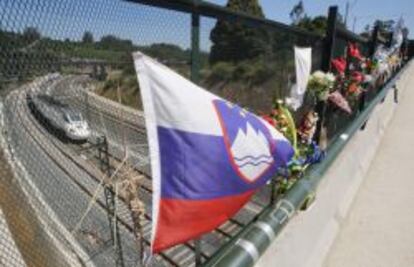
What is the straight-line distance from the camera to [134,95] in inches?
91.4

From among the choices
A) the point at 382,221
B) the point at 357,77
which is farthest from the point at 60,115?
the point at 357,77

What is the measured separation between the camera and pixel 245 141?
2.04m

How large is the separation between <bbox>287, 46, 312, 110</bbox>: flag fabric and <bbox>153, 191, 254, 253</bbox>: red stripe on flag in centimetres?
213

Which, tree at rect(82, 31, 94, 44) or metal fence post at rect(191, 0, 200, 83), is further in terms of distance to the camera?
metal fence post at rect(191, 0, 200, 83)

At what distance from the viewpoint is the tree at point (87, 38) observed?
1834 millimetres

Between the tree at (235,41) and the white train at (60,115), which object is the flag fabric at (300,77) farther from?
the white train at (60,115)

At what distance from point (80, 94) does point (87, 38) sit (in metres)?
0.29

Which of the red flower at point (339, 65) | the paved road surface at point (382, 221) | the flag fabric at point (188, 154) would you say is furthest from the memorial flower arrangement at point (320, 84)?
the flag fabric at point (188, 154)

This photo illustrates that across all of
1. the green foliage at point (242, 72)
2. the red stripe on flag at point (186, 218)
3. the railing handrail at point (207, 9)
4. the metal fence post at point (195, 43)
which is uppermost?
the railing handrail at point (207, 9)

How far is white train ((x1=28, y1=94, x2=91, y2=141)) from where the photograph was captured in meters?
1.87

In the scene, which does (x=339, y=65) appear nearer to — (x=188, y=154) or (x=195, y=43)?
(x=195, y=43)

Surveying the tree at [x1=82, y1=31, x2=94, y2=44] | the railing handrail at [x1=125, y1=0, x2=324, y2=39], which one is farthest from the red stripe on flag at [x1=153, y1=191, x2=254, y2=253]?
the railing handrail at [x1=125, y1=0, x2=324, y2=39]

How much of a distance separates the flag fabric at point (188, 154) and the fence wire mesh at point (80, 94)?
343 mm

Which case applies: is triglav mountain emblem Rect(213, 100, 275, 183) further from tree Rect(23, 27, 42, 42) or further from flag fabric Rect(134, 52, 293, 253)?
tree Rect(23, 27, 42, 42)
